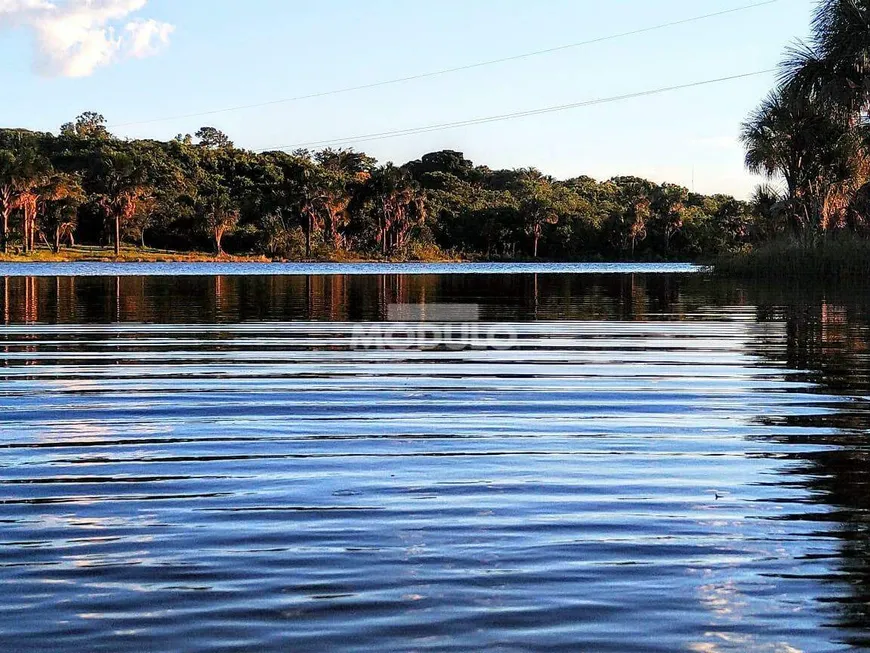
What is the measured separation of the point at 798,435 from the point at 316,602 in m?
5.12

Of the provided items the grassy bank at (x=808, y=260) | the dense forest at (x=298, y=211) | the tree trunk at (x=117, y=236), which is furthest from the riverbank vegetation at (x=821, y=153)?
the tree trunk at (x=117, y=236)

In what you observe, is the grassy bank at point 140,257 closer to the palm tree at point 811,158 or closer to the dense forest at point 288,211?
the dense forest at point 288,211

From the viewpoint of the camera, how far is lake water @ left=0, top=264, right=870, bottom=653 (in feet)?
14.3

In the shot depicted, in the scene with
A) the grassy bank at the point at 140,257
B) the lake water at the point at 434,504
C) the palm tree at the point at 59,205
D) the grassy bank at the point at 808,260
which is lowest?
the lake water at the point at 434,504

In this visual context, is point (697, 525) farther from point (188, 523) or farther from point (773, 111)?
point (773, 111)

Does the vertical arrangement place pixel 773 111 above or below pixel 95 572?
above

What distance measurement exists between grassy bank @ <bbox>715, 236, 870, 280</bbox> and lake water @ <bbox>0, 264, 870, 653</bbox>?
27340 mm

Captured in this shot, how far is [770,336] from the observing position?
1864cm

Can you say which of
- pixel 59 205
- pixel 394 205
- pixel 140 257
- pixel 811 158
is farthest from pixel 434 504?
pixel 394 205

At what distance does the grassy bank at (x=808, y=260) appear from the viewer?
40.1 m

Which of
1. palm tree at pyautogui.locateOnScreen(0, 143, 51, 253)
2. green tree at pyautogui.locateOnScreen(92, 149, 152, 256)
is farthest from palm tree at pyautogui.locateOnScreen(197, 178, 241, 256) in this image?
palm tree at pyautogui.locateOnScreen(0, 143, 51, 253)

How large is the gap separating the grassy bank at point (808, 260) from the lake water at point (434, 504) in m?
27.3

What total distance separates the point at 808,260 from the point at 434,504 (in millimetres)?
38874

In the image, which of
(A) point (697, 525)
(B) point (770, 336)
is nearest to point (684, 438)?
(A) point (697, 525)
